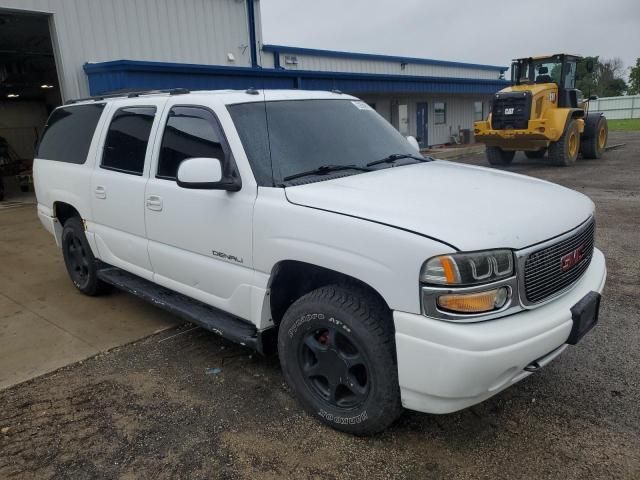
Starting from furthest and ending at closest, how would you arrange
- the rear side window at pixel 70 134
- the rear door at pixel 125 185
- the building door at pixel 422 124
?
the building door at pixel 422 124, the rear side window at pixel 70 134, the rear door at pixel 125 185

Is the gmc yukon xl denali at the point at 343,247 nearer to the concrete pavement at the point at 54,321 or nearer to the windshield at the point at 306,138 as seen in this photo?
the windshield at the point at 306,138

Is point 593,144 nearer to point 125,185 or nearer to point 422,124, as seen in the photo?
point 422,124

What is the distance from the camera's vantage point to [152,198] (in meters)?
3.92

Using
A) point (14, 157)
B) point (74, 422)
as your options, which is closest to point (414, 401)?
point (74, 422)

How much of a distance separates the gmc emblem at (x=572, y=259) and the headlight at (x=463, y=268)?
564 mm

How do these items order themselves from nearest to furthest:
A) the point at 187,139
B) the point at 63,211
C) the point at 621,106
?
the point at 187,139 → the point at 63,211 → the point at 621,106

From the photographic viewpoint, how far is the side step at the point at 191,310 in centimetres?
338

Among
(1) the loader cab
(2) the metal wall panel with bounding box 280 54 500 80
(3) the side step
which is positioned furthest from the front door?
(1) the loader cab

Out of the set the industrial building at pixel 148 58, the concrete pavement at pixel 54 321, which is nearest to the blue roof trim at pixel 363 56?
the industrial building at pixel 148 58

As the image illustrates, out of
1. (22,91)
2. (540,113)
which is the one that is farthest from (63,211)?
(22,91)

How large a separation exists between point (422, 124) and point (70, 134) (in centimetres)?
2089

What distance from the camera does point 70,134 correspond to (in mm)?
5215

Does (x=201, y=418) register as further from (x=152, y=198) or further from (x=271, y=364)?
(x=152, y=198)

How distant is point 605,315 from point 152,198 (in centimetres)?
389
